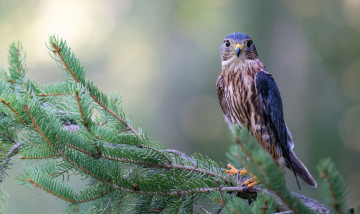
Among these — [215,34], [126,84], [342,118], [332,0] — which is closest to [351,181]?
[342,118]

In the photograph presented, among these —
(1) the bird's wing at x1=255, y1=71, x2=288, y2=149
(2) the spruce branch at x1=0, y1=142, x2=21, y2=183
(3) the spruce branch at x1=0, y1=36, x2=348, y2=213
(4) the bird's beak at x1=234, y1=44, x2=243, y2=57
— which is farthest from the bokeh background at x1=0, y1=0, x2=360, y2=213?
(3) the spruce branch at x1=0, y1=36, x2=348, y2=213

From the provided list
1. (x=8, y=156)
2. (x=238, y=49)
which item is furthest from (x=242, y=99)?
(x=8, y=156)

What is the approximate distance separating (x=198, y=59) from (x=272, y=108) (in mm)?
10800

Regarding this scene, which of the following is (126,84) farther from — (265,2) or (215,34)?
(265,2)

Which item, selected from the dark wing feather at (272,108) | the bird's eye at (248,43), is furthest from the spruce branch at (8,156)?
the bird's eye at (248,43)

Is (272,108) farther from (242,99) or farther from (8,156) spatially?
(8,156)

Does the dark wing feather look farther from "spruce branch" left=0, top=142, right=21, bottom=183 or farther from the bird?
"spruce branch" left=0, top=142, right=21, bottom=183

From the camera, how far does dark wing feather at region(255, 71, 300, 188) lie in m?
2.48

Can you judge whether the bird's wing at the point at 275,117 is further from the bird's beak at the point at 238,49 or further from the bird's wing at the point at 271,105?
the bird's beak at the point at 238,49

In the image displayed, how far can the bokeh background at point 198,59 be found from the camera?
33.0 feet

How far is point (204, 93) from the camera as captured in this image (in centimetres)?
1377

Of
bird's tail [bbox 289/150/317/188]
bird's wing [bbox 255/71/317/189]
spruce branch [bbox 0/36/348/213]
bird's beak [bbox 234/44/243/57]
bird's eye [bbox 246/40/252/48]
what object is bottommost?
spruce branch [bbox 0/36/348/213]

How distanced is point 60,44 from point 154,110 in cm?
1291

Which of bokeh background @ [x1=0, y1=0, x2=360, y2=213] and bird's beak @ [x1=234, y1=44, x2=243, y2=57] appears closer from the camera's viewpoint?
bird's beak @ [x1=234, y1=44, x2=243, y2=57]
